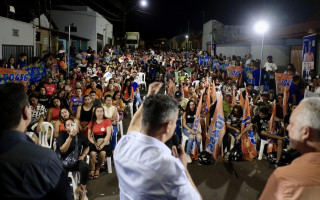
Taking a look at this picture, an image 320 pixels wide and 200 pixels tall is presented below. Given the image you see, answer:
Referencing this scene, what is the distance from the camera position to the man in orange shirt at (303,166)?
137 cm

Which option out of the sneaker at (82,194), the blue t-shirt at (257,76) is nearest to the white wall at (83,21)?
the blue t-shirt at (257,76)

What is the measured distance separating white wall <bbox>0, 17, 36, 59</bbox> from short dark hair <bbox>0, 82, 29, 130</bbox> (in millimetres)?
12869

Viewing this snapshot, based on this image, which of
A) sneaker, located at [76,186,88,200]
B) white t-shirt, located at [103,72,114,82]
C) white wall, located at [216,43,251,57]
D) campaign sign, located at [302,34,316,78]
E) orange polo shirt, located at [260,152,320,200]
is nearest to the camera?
orange polo shirt, located at [260,152,320,200]

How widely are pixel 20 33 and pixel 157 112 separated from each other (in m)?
15.0

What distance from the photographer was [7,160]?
157 centimetres

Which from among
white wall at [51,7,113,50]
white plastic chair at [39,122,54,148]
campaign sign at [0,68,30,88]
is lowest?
white plastic chair at [39,122,54,148]

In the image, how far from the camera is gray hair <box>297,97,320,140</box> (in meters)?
1.52

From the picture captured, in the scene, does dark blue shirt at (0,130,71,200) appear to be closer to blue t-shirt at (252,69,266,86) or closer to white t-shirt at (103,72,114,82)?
blue t-shirt at (252,69,266,86)

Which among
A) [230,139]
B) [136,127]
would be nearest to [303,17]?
[230,139]

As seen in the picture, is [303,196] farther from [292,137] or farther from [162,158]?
[162,158]

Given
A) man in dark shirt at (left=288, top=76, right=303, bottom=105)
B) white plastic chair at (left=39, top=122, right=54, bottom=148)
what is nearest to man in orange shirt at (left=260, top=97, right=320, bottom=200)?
white plastic chair at (left=39, top=122, right=54, bottom=148)

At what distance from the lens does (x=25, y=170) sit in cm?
156

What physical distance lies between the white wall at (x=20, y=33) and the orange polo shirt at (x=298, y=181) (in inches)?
549

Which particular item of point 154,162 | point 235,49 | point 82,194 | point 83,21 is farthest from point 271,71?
point 83,21
